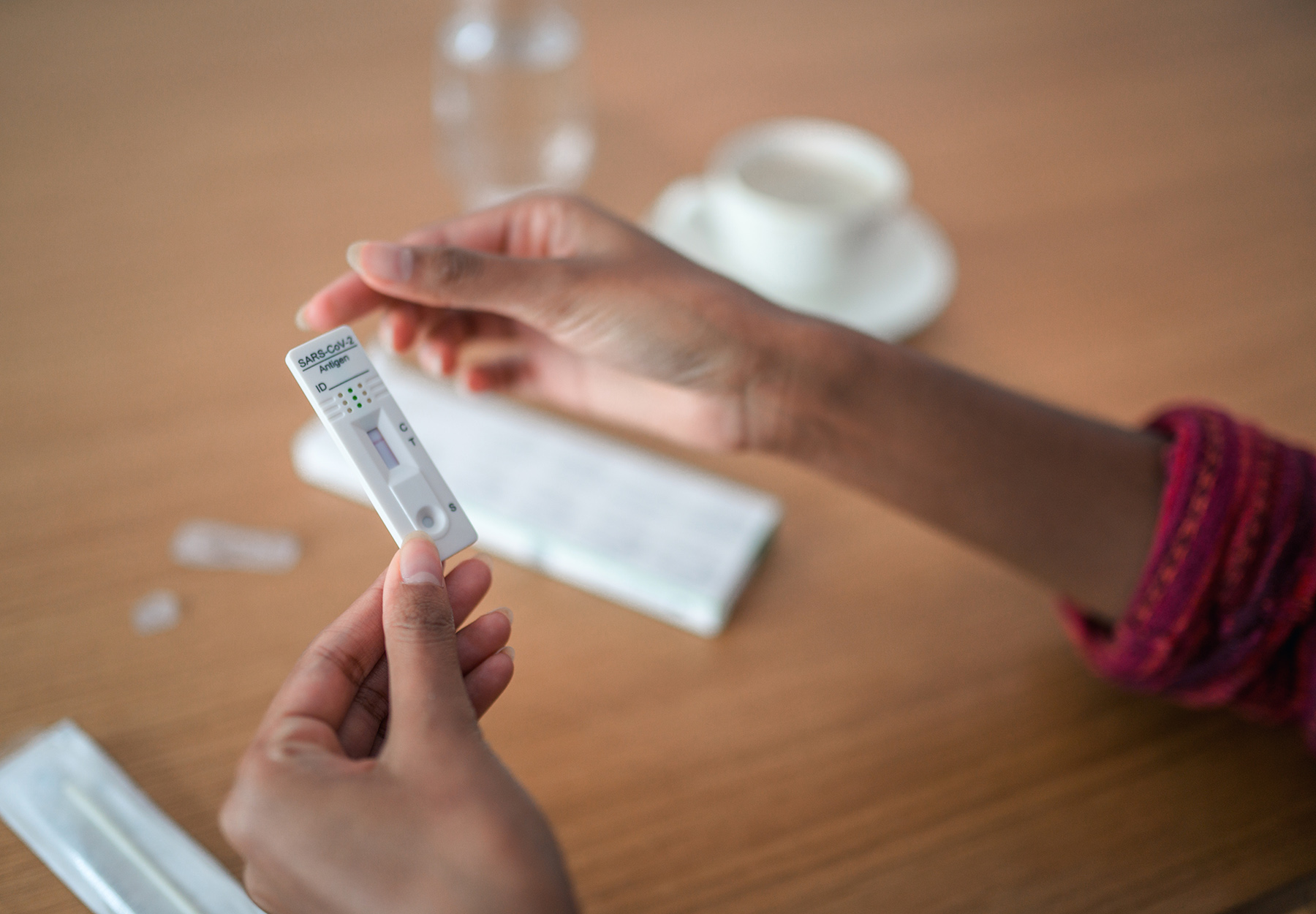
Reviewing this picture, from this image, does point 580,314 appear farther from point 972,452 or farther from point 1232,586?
point 1232,586

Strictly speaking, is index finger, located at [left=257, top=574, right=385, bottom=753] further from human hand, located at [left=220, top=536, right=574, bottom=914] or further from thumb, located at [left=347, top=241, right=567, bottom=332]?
thumb, located at [left=347, top=241, right=567, bottom=332]

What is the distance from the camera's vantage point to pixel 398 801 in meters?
0.34

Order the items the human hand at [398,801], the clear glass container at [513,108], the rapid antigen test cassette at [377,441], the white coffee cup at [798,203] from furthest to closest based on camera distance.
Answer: the clear glass container at [513,108]
the white coffee cup at [798,203]
the rapid antigen test cassette at [377,441]
the human hand at [398,801]

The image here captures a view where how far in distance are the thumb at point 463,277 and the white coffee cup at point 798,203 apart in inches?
10.3

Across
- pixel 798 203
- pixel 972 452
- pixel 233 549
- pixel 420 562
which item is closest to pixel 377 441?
pixel 420 562

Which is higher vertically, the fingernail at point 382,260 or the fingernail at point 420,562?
the fingernail at point 382,260

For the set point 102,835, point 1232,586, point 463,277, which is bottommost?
point 102,835

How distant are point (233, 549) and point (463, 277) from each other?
0.24m

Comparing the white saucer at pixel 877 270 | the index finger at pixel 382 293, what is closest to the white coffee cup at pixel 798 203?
the white saucer at pixel 877 270

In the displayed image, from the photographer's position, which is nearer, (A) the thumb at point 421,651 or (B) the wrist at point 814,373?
(A) the thumb at point 421,651

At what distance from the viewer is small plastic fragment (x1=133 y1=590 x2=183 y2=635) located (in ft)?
1.89

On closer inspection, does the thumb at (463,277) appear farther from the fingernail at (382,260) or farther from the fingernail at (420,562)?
the fingernail at (420,562)

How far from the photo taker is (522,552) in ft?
2.05

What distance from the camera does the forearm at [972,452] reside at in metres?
0.58
